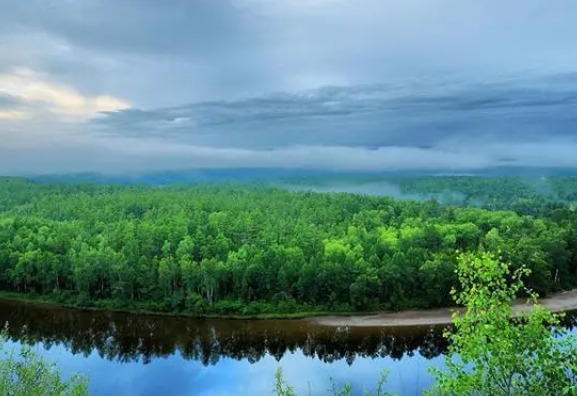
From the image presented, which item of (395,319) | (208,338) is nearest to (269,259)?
(208,338)

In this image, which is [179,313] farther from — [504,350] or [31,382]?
[504,350]

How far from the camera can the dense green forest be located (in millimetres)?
56594

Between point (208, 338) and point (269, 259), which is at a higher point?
point (269, 259)

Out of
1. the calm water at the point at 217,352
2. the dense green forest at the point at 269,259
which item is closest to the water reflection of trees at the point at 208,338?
the calm water at the point at 217,352

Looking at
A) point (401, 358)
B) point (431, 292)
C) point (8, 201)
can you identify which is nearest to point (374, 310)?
point (431, 292)

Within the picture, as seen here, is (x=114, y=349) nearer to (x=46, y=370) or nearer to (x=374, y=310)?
(x=374, y=310)

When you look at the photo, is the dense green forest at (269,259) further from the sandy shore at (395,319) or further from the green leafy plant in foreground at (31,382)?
the green leafy plant in foreground at (31,382)

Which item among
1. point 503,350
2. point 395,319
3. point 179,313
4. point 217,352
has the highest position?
point 503,350

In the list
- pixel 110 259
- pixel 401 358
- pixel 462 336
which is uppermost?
pixel 462 336

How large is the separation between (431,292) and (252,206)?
54731mm

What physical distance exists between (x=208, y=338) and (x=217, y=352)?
358 cm

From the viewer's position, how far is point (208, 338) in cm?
5012

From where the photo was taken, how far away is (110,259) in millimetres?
61219

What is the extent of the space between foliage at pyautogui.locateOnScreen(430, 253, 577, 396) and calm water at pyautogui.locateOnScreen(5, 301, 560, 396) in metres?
26.3
